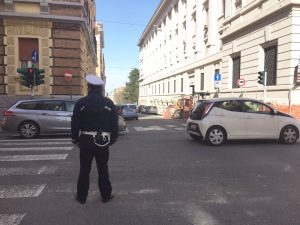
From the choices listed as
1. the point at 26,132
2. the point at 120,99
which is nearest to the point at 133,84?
the point at 120,99

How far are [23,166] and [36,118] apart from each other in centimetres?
541

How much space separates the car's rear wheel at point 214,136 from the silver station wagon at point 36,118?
17.2 feet

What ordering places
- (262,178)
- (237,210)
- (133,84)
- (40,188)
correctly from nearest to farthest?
(237,210) → (40,188) → (262,178) → (133,84)

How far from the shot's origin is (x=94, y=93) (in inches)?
186

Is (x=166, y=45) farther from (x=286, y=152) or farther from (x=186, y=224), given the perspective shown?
(x=186, y=224)

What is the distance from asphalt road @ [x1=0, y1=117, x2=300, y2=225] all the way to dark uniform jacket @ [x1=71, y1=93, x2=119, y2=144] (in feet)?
3.52

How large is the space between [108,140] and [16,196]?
5.60 feet

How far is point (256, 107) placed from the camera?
35.6 feet

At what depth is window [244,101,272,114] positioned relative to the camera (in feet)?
35.1

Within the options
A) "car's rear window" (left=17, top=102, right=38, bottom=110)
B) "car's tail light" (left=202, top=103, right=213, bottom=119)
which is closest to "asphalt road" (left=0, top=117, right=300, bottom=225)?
"car's tail light" (left=202, top=103, right=213, bottom=119)

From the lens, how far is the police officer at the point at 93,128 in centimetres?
465

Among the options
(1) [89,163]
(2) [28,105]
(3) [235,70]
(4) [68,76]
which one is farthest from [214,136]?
(3) [235,70]

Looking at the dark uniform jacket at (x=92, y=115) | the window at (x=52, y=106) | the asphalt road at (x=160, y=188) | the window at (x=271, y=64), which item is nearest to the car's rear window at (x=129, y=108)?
the window at (x=271, y=64)

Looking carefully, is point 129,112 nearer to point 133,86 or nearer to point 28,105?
point 28,105
